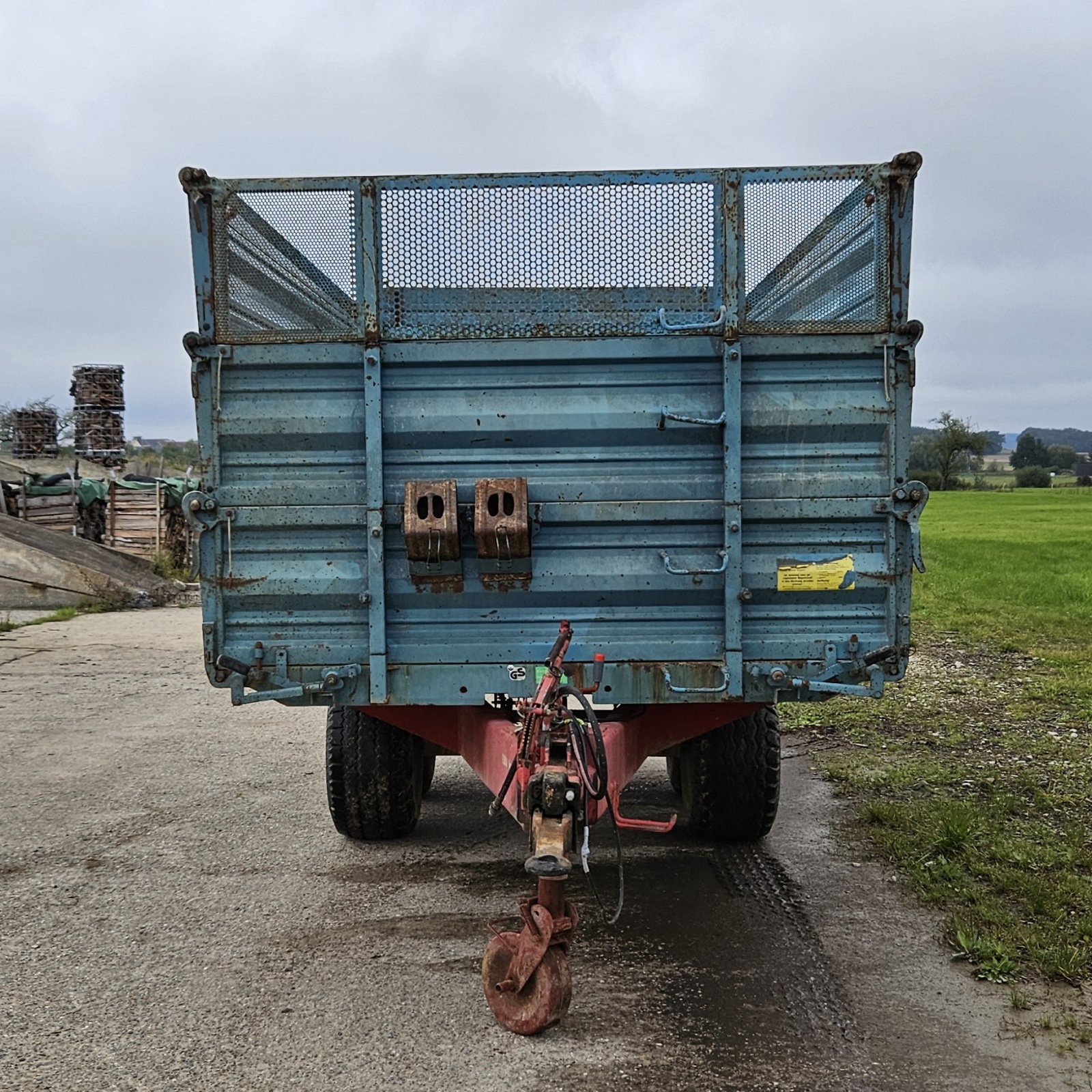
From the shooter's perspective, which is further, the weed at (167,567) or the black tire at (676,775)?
the weed at (167,567)

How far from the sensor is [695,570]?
4328 mm

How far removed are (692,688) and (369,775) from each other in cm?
197

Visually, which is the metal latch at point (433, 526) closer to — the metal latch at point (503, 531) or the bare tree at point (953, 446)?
the metal latch at point (503, 531)

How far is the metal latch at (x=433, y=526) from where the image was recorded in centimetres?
421

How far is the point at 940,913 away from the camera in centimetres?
485

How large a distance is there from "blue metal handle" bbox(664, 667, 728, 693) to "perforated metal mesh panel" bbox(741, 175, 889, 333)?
1.32 m

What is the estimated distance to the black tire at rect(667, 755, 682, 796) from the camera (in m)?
6.10

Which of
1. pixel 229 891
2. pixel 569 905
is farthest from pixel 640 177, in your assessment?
pixel 229 891

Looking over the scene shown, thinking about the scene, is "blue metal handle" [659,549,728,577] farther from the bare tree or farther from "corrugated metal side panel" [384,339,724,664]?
the bare tree

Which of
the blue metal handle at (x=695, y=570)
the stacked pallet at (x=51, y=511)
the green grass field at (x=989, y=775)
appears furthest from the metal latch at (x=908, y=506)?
the stacked pallet at (x=51, y=511)

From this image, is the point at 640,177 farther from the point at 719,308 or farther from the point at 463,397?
the point at 463,397

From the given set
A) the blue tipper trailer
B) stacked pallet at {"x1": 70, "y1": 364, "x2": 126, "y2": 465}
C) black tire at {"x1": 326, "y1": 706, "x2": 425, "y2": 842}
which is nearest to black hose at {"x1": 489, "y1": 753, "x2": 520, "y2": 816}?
the blue tipper trailer

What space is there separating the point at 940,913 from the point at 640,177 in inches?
126

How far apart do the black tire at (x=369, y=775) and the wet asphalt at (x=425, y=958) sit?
0.13m
